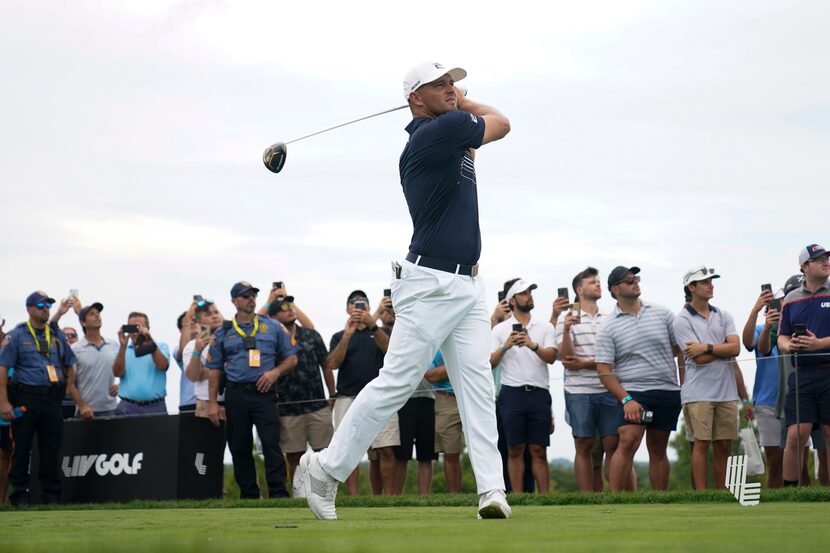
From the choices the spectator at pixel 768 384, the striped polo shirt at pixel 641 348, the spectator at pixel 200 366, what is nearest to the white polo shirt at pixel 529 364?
the striped polo shirt at pixel 641 348

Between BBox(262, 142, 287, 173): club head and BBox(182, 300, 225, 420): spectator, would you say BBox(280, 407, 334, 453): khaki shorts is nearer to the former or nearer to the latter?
BBox(182, 300, 225, 420): spectator

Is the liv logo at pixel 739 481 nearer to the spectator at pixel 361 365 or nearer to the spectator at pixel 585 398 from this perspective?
the spectator at pixel 585 398

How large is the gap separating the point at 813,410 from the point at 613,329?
6.89 feet

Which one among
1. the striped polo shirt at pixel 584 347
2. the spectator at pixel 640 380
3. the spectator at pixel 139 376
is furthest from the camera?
the spectator at pixel 139 376

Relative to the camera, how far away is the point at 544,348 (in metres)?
12.7

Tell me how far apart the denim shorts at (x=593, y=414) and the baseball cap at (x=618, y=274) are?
115cm

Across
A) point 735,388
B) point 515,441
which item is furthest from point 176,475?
point 735,388

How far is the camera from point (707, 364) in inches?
460

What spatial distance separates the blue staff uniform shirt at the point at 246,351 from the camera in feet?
45.2

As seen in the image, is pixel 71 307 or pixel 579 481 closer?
pixel 579 481

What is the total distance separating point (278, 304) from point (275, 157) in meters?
6.36

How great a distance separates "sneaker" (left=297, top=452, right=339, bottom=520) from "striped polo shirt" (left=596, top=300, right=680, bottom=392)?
5.28 metres

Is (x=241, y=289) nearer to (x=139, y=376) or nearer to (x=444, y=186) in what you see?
(x=139, y=376)

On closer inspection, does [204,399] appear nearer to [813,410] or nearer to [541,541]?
[813,410]
